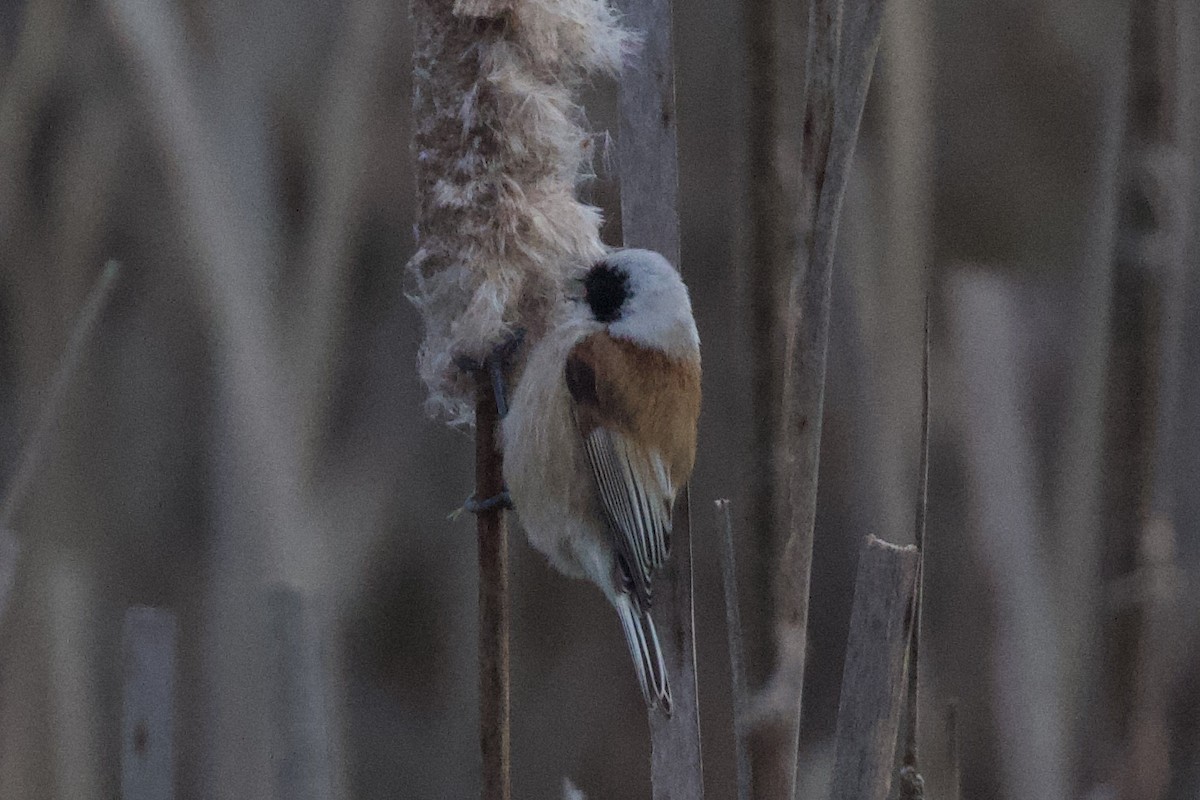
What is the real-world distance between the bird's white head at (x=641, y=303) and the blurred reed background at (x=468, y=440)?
0.37ft

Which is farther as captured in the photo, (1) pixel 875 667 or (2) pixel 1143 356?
(2) pixel 1143 356

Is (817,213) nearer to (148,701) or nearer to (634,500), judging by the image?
(634,500)

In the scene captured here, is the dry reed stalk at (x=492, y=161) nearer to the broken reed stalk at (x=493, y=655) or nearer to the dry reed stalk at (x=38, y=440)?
the broken reed stalk at (x=493, y=655)

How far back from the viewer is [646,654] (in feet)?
4.64

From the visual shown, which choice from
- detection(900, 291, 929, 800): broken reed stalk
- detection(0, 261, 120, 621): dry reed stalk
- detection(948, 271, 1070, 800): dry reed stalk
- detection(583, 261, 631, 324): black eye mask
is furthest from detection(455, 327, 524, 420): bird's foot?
detection(948, 271, 1070, 800): dry reed stalk

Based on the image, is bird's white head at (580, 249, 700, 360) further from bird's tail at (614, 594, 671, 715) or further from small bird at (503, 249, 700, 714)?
bird's tail at (614, 594, 671, 715)

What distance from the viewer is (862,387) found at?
1.84 m

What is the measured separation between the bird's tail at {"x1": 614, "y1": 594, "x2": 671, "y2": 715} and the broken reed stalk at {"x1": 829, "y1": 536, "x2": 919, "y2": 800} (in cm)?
24

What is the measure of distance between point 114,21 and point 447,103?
0.68m

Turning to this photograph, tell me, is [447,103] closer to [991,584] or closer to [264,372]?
[264,372]

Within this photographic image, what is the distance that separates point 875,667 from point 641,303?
2.35ft

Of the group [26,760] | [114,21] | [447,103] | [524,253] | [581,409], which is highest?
[114,21]

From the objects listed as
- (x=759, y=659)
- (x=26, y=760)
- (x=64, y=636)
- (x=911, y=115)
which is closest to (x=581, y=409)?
(x=759, y=659)

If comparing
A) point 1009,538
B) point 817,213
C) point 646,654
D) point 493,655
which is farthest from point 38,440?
point 1009,538
